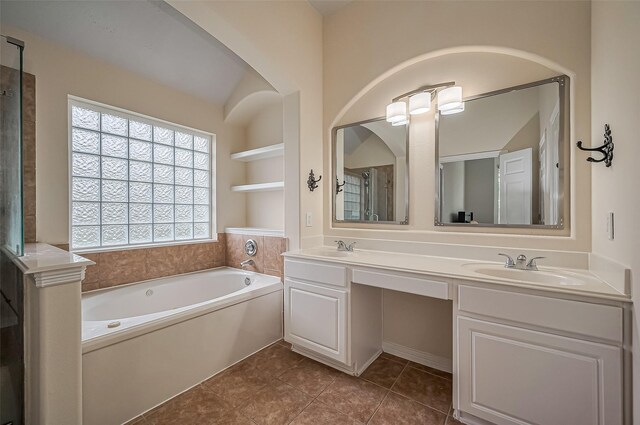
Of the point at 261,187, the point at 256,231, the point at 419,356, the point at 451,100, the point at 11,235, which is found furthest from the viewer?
the point at 261,187

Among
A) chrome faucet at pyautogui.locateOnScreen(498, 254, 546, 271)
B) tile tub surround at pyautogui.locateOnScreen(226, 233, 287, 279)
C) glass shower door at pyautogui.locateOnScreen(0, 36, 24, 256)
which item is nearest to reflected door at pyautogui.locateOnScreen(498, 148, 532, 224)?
chrome faucet at pyautogui.locateOnScreen(498, 254, 546, 271)

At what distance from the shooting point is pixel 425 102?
1.94 metres

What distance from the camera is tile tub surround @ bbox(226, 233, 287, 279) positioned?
8.50ft

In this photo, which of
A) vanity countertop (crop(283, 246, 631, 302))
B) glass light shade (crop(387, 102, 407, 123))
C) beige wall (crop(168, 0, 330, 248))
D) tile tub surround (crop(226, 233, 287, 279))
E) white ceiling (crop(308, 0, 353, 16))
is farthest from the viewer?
tile tub surround (crop(226, 233, 287, 279))

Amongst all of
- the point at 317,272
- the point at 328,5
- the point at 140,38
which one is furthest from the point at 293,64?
the point at 317,272

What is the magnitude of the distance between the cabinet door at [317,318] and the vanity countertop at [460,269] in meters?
0.26

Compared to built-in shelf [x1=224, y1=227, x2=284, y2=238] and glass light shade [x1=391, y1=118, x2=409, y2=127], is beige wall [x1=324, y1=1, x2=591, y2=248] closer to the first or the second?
glass light shade [x1=391, y1=118, x2=409, y2=127]

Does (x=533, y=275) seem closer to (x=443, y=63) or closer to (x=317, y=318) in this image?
(x=317, y=318)

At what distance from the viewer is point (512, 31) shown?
1667 mm

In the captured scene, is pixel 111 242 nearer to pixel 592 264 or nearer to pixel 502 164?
pixel 502 164

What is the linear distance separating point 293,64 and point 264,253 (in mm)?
1839

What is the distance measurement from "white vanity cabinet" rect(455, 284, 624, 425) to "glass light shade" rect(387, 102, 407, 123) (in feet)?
4.48

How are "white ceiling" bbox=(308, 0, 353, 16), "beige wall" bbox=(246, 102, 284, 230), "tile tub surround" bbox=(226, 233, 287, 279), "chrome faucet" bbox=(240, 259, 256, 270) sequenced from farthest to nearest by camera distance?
"beige wall" bbox=(246, 102, 284, 230) < "chrome faucet" bbox=(240, 259, 256, 270) < "tile tub surround" bbox=(226, 233, 287, 279) < "white ceiling" bbox=(308, 0, 353, 16)

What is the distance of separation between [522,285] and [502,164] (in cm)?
90
